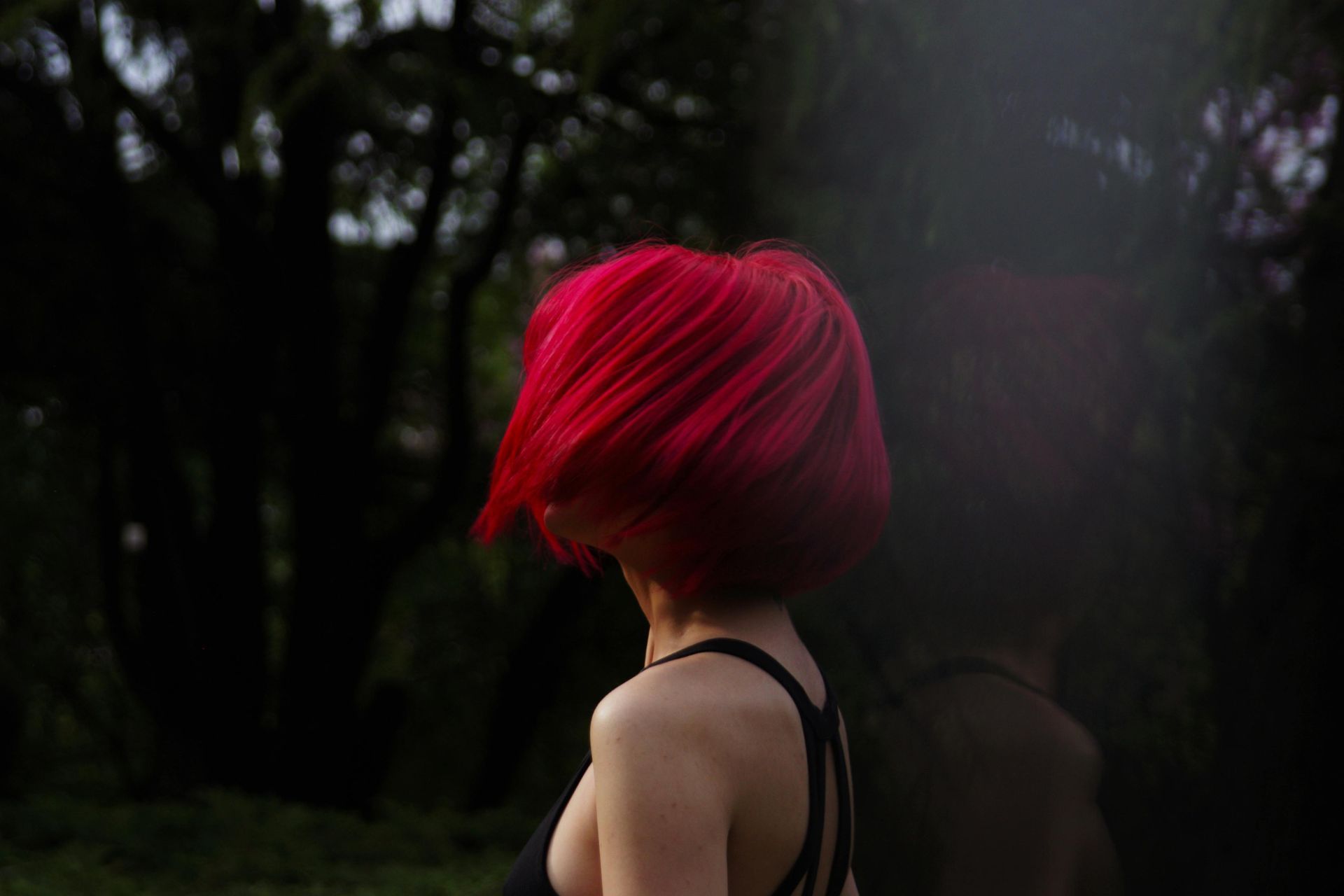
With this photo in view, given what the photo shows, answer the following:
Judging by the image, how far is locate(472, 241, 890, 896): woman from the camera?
3.89 feet

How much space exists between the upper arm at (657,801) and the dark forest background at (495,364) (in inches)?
50.6

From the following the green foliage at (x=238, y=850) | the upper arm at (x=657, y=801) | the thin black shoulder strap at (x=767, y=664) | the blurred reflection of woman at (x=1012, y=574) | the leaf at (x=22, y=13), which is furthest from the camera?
the leaf at (x=22, y=13)

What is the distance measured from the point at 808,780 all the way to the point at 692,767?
Answer: 171mm

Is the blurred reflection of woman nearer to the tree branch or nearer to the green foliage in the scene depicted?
the green foliage

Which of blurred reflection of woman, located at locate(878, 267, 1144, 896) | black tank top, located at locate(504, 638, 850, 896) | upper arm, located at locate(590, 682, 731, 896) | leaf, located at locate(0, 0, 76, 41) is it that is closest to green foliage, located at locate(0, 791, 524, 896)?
blurred reflection of woman, located at locate(878, 267, 1144, 896)

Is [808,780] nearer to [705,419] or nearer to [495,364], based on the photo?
[705,419]

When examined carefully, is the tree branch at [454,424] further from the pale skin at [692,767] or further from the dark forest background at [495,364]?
the pale skin at [692,767]

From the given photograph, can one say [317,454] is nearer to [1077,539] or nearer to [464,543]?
[464,543]

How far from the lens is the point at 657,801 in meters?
1.17

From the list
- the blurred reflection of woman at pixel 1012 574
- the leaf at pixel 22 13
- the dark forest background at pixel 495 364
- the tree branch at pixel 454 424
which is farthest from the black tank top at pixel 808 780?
the tree branch at pixel 454 424

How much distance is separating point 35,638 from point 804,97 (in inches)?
291

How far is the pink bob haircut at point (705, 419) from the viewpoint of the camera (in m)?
1.25

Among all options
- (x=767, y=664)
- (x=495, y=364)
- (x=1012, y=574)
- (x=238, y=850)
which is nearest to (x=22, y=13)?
(x=238, y=850)

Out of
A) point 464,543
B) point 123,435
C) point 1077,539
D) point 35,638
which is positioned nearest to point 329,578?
point 123,435
